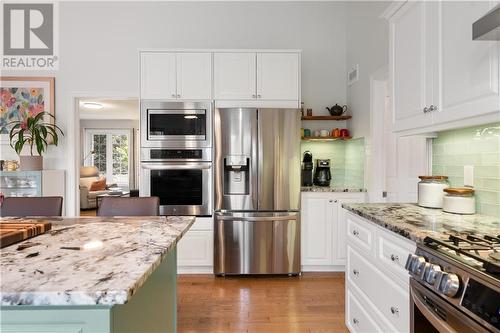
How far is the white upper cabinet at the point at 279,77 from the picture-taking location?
3.30 metres

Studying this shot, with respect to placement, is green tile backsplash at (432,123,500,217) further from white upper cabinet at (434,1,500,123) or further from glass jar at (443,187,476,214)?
white upper cabinet at (434,1,500,123)

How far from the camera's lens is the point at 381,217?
1.68 metres

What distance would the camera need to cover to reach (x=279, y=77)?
130 inches

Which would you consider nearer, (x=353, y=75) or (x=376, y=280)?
(x=376, y=280)

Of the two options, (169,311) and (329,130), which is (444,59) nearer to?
(169,311)

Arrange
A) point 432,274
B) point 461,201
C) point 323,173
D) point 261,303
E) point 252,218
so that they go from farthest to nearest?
point 323,173
point 252,218
point 261,303
point 461,201
point 432,274

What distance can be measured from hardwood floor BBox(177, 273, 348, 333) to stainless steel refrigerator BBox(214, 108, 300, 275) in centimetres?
19

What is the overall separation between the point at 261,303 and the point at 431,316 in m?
1.76

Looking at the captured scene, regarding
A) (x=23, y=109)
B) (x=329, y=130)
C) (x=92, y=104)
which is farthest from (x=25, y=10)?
(x=329, y=130)

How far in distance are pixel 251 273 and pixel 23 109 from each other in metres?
3.38

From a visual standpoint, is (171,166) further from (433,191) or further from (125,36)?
(433,191)

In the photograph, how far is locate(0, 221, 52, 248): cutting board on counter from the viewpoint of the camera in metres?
1.16

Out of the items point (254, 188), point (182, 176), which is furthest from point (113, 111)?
point (254, 188)

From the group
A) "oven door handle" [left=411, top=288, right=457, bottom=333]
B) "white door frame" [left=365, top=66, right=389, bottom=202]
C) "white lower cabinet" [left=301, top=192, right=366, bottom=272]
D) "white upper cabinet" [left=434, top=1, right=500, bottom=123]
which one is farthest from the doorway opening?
"oven door handle" [left=411, top=288, right=457, bottom=333]
